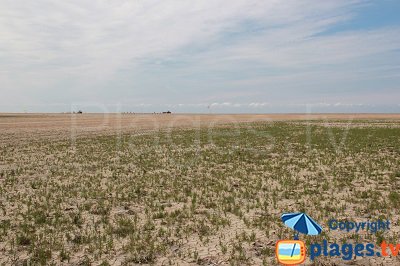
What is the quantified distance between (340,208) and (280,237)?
12.4ft

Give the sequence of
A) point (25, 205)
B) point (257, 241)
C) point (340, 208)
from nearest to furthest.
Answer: point (257, 241), point (340, 208), point (25, 205)

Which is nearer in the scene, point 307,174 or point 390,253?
point 390,253

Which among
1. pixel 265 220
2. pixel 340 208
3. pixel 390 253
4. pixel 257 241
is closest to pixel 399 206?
pixel 340 208

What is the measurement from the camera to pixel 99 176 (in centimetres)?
1808

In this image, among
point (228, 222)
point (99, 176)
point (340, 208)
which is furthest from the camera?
point (99, 176)

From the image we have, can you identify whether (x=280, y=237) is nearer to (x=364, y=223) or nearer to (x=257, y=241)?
(x=257, y=241)

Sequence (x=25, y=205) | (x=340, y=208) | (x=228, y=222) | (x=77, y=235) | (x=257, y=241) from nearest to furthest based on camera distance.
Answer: (x=257, y=241), (x=77, y=235), (x=228, y=222), (x=340, y=208), (x=25, y=205)

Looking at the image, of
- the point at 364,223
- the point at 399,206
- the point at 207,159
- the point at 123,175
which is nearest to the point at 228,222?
the point at 364,223

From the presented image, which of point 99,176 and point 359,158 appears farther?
point 359,158

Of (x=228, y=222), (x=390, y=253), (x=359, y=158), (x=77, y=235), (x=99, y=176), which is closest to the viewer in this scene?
(x=390, y=253)

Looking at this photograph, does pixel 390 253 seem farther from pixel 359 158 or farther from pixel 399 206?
pixel 359 158

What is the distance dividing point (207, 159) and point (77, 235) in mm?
15047

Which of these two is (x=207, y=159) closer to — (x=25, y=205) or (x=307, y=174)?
(x=307, y=174)

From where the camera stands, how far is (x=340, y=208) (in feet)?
38.4
